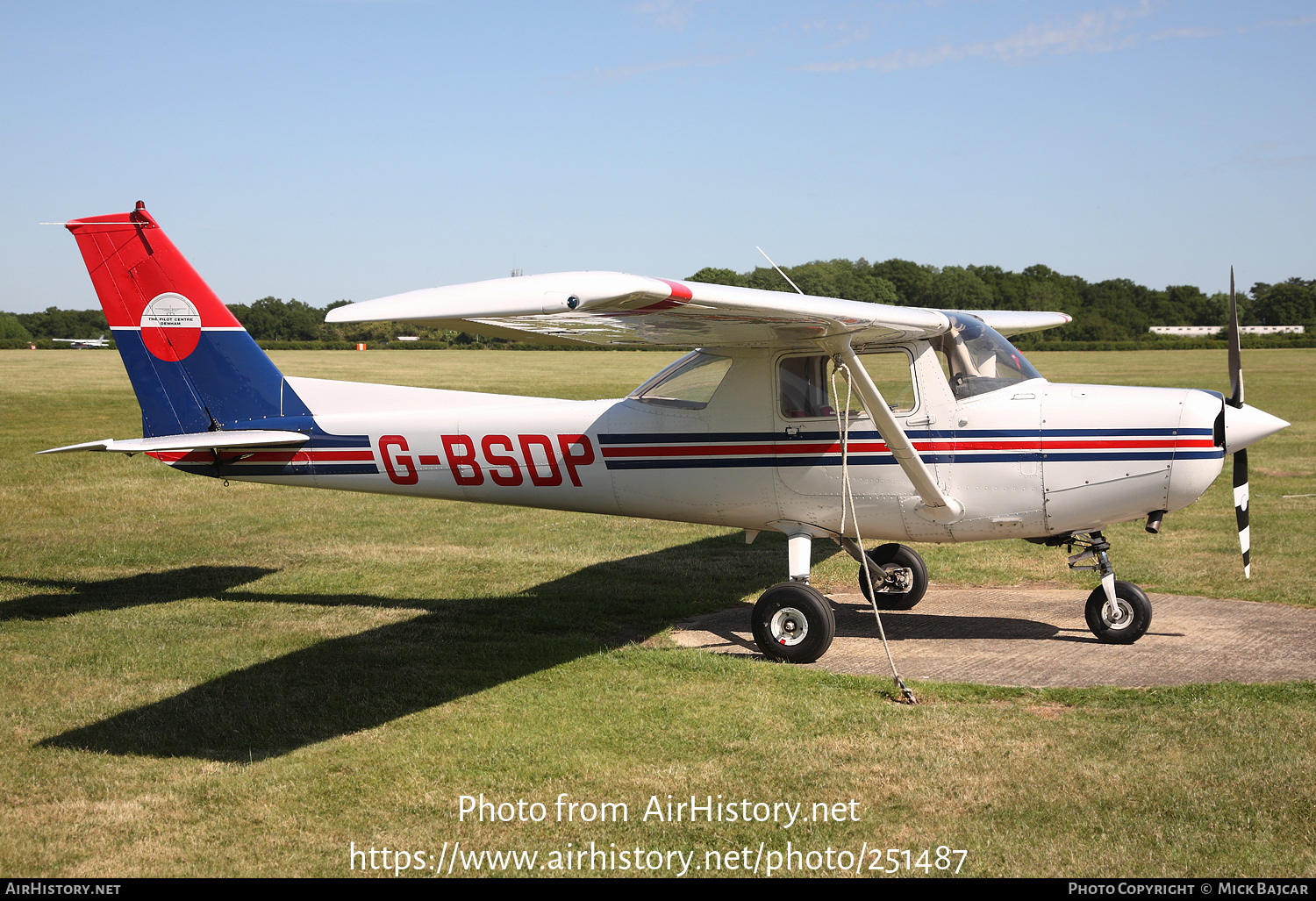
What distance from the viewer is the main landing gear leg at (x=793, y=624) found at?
7746 mm

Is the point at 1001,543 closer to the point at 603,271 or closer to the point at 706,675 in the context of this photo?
the point at 706,675

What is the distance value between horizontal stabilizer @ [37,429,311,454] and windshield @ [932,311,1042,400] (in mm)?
5423

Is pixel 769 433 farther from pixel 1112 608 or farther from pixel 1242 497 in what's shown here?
pixel 1242 497

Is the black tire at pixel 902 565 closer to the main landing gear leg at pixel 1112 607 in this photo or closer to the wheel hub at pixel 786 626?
the main landing gear leg at pixel 1112 607

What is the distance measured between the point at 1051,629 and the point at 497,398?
5035mm

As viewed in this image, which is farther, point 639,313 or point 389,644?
point 389,644

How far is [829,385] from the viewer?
320 inches

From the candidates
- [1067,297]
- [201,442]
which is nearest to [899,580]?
[201,442]

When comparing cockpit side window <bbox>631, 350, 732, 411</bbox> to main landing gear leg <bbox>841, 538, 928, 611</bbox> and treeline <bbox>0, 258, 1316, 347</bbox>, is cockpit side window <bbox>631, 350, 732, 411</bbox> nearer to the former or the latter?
main landing gear leg <bbox>841, 538, 928, 611</bbox>

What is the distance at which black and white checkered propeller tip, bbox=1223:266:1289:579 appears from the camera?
774 centimetres

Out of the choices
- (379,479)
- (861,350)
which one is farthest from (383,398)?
(861,350)

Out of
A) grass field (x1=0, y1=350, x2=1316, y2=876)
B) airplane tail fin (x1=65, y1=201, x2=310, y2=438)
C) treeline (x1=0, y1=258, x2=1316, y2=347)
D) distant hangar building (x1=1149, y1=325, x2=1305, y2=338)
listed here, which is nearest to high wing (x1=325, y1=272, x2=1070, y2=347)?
grass field (x1=0, y1=350, x2=1316, y2=876)

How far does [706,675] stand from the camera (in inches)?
292

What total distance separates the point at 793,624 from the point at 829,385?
5.98 ft
